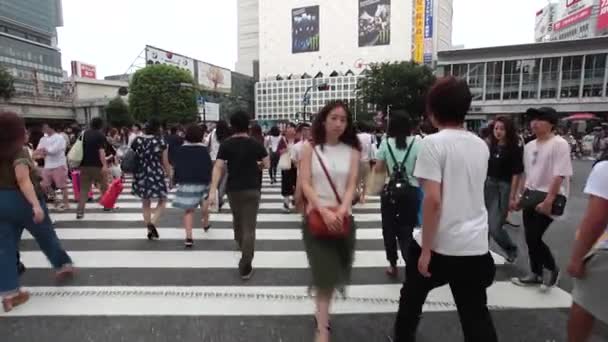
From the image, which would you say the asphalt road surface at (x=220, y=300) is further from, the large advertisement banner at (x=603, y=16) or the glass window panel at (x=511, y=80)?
the large advertisement banner at (x=603, y=16)

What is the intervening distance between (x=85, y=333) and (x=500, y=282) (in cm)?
394

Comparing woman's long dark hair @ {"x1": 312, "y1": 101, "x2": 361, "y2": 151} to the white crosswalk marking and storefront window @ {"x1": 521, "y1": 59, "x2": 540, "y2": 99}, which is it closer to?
the white crosswalk marking

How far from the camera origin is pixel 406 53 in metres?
82.0

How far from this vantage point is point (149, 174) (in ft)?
18.6

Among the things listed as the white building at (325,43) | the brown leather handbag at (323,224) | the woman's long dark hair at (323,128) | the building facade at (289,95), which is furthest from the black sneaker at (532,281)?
the building facade at (289,95)

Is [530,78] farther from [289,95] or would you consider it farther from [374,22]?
[289,95]

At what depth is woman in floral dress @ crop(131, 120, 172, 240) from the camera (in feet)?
18.5

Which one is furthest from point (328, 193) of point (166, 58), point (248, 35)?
point (248, 35)

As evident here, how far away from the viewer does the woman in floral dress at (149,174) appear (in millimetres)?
5633

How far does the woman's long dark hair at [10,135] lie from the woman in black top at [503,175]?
4.75 m

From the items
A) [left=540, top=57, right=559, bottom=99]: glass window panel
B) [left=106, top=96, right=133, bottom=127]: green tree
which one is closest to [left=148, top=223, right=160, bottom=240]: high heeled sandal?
[left=540, top=57, right=559, bottom=99]: glass window panel

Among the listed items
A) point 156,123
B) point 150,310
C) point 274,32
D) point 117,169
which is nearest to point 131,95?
point 117,169

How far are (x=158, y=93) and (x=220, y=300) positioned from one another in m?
48.1

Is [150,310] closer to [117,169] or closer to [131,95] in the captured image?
[117,169]
